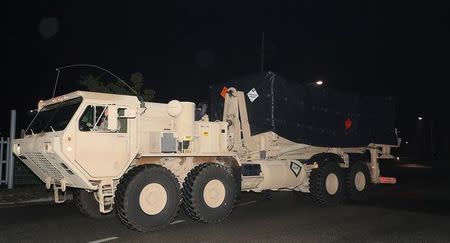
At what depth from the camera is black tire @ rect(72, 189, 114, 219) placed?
11.1 metres

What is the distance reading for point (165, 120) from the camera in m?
10.6

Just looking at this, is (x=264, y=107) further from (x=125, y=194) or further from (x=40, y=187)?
(x=40, y=187)

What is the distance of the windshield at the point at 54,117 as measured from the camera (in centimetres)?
948

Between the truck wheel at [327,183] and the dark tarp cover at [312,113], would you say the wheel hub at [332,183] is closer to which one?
the truck wheel at [327,183]

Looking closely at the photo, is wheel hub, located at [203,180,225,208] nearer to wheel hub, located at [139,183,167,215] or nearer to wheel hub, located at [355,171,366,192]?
wheel hub, located at [139,183,167,215]

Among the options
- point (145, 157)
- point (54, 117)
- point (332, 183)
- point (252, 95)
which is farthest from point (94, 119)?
point (332, 183)

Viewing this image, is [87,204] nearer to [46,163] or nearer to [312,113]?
[46,163]

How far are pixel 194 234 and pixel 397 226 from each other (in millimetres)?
4485

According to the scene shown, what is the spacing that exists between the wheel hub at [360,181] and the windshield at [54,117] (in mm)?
9364

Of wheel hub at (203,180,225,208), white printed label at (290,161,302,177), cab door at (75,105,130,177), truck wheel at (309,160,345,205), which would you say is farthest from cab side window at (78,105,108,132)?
truck wheel at (309,160,345,205)

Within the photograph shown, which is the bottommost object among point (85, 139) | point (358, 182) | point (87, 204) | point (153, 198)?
point (87, 204)

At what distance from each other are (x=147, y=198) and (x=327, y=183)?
6.32 m

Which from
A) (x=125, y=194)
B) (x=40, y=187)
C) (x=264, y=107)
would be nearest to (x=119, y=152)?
(x=125, y=194)

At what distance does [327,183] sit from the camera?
45.2 feet
